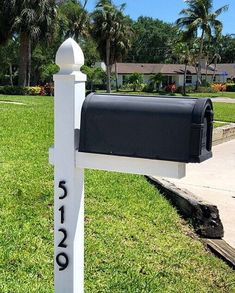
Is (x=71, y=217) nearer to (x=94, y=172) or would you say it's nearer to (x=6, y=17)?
(x=94, y=172)

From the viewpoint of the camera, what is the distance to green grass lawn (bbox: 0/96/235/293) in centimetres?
339

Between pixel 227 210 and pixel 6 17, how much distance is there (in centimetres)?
2568

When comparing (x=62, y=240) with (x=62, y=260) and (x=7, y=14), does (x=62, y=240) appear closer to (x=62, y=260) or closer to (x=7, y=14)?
(x=62, y=260)

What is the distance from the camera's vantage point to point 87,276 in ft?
11.2

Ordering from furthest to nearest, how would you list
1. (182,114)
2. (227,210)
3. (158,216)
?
(227,210) → (158,216) → (182,114)

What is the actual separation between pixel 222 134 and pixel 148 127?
1077 centimetres

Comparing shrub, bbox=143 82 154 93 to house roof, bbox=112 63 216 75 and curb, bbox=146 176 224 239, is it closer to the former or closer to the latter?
house roof, bbox=112 63 216 75

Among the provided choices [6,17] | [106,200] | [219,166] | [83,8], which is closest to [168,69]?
[83,8]

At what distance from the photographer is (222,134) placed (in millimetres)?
12312

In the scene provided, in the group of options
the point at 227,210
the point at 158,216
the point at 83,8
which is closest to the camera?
the point at 158,216

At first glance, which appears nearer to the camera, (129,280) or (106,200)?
(129,280)

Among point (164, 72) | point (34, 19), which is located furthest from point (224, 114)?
point (164, 72)

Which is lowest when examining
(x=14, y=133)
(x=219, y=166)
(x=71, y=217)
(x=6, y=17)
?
(x=219, y=166)

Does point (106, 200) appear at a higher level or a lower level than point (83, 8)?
lower
